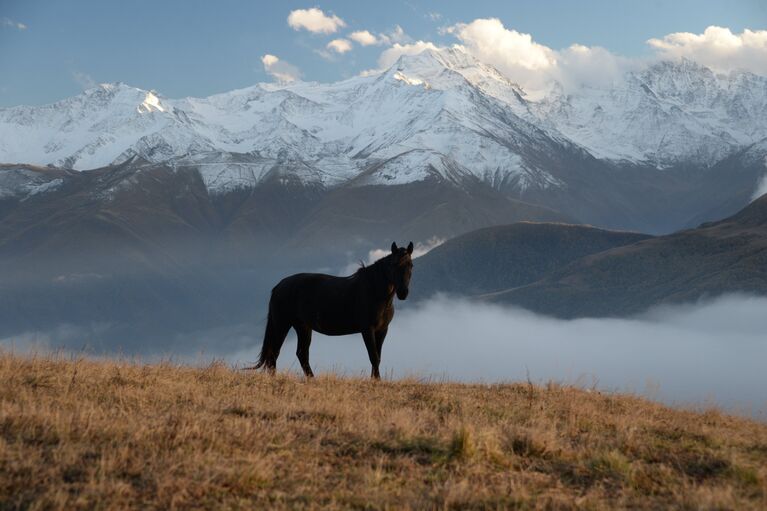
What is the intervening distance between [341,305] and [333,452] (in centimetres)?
847

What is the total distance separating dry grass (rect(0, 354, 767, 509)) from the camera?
23.3 ft

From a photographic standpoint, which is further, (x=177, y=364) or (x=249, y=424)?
(x=177, y=364)

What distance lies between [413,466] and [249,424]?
7.12 ft

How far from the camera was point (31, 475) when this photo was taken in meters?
7.07

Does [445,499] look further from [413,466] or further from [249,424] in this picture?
[249,424]

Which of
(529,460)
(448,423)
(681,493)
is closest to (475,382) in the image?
(448,423)

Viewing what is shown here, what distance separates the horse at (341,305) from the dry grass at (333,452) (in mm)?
3863

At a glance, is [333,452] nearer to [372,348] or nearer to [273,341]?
[372,348]

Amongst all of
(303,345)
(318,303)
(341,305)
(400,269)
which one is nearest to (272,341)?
(303,345)

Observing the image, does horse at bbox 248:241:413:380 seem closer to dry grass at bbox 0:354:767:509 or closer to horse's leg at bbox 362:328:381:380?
horse's leg at bbox 362:328:381:380

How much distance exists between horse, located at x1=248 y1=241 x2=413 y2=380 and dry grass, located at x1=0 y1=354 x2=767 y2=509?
152 inches

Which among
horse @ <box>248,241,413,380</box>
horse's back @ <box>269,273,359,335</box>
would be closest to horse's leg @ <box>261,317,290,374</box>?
horse @ <box>248,241,413,380</box>

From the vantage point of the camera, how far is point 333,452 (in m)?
8.59

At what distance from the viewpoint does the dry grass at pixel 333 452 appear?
7.11 metres
